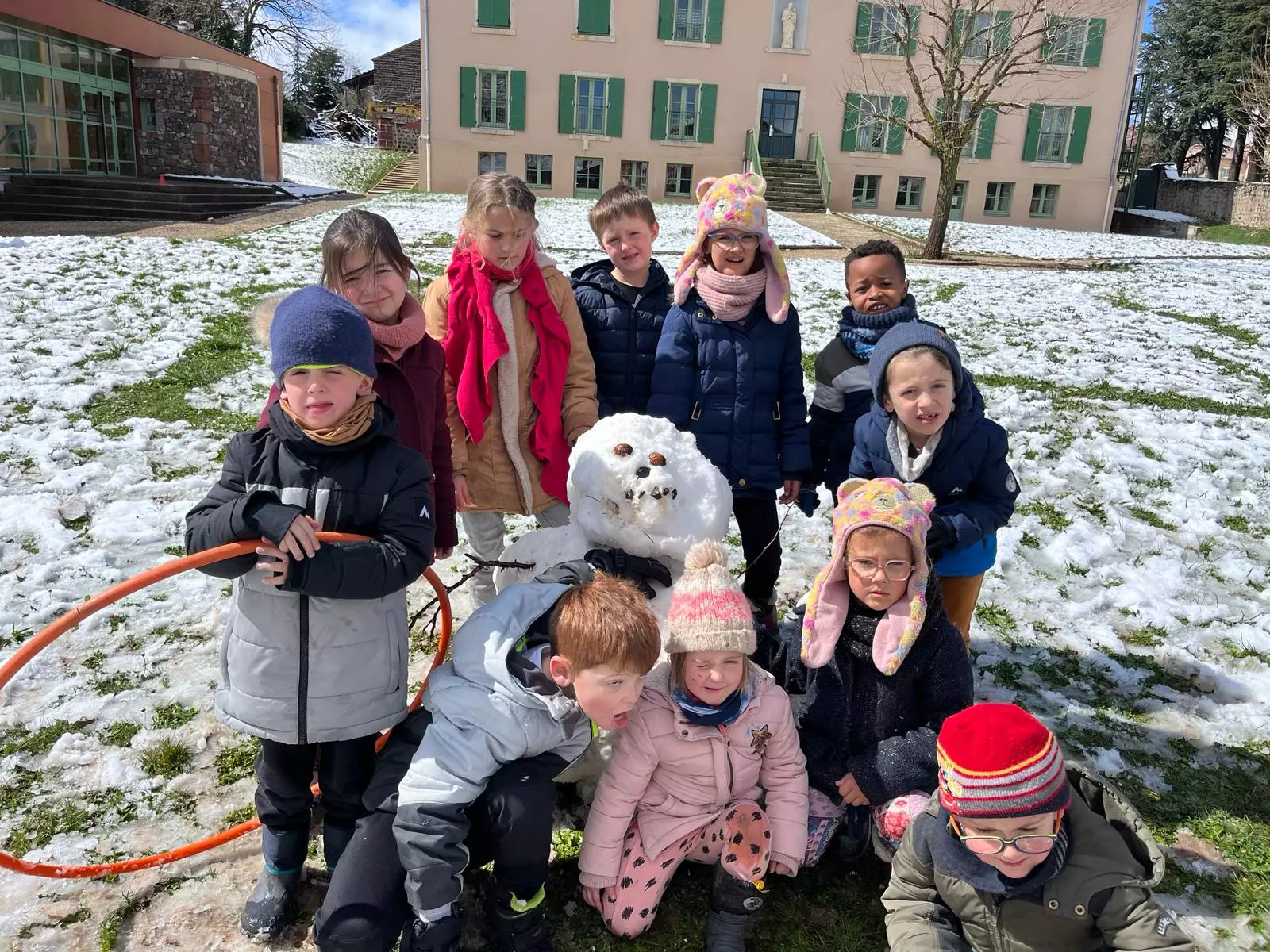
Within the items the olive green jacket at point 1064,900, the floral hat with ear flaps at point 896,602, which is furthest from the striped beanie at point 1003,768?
the floral hat with ear flaps at point 896,602

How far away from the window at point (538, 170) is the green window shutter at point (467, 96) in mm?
1878

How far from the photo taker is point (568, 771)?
107 inches

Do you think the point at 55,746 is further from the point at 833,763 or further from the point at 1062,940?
the point at 1062,940

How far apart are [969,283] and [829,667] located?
421 inches

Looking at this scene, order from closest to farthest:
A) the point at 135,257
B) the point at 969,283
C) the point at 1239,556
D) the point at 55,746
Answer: the point at 55,746 < the point at 1239,556 < the point at 135,257 < the point at 969,283

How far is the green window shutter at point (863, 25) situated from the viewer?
23750 mm

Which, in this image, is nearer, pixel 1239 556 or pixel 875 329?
pixel 875 329

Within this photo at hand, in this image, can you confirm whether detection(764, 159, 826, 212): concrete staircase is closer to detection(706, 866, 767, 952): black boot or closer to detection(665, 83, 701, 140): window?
detection(665, 83, 701, 140): window

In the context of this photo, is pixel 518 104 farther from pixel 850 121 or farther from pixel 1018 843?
pixel 1018 843

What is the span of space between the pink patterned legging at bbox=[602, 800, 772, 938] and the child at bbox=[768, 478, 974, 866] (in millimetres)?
287

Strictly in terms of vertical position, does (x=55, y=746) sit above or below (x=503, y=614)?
below

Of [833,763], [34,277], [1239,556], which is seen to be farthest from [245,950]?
[34,277]

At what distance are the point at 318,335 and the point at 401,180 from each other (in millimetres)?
26647

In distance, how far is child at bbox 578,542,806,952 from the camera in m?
2.33
